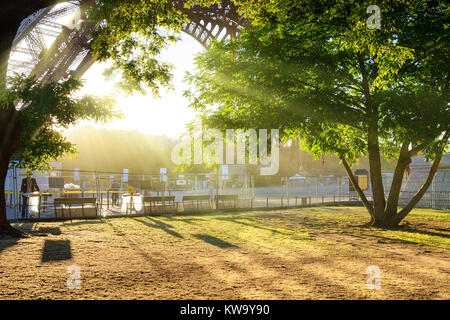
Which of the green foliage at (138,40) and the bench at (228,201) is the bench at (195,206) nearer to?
the bench at (228,201)

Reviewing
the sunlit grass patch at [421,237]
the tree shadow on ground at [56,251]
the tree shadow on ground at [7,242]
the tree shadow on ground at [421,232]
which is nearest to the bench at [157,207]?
the tree shadow on ground at [7,242]

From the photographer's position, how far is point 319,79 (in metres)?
11.6

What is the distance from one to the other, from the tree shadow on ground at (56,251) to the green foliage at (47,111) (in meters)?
3.31

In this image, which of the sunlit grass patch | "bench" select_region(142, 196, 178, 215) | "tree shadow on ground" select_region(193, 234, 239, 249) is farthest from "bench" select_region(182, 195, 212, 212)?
the sunlit grass patch

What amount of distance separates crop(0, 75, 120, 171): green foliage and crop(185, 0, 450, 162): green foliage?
4.11 meters

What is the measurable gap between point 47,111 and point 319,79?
8.64m

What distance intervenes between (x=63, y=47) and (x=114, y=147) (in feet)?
162

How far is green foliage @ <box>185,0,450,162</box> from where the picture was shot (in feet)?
33.9

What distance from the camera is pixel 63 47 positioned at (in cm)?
2862

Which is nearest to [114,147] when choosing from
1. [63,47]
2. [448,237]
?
[63,47]

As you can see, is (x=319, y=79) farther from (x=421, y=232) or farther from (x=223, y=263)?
(x=223, y=263)

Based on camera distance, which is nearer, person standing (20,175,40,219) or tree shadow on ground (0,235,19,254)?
tree shadow on ground (0,235,19,254)

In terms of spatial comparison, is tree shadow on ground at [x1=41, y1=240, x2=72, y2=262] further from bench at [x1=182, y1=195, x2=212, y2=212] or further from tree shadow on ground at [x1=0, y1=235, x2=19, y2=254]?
bench at [x1=182, y1=195, x2=212, y2=212]
